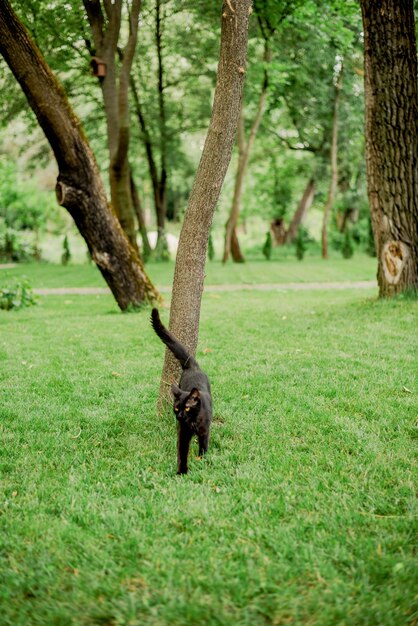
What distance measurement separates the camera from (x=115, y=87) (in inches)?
529

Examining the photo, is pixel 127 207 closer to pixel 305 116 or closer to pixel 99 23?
pixel 99 23

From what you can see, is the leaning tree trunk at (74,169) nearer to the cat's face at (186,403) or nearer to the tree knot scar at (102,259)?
the tree knot scar at (102,259)

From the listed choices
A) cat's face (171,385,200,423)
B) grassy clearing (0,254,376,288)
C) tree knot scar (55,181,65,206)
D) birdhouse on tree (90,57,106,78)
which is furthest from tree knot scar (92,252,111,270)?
grassy clearing (0,254,376,288)

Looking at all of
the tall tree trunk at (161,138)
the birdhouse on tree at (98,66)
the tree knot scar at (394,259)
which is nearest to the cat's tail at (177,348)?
the tree knot scar at (394,259)

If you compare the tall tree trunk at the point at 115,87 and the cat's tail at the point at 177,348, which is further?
the tall tree trunk at the point at 115,87

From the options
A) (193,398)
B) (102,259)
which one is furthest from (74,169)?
(193,398)

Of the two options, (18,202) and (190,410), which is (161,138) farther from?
(190,410)

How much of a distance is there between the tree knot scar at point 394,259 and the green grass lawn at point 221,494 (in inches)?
100

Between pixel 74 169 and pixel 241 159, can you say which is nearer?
pixel 74 169

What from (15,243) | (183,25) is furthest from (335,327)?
(15,243)

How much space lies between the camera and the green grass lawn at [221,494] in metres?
2.44

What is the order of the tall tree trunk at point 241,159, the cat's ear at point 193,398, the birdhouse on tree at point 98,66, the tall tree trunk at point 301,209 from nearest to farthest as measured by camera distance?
the cat's ear at point 193,398 → the birdhouse on tree at point 98,66 → the tall tree trunk at point 241,159 → the tall tree trunk at point 301,209

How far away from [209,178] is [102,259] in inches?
194

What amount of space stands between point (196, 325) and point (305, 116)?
22.3 m
